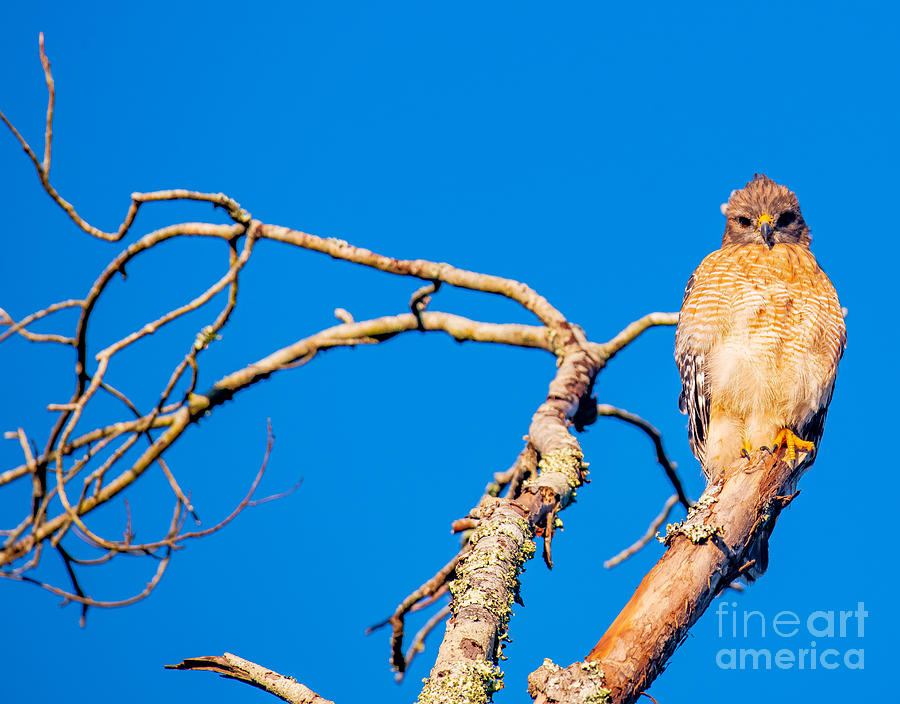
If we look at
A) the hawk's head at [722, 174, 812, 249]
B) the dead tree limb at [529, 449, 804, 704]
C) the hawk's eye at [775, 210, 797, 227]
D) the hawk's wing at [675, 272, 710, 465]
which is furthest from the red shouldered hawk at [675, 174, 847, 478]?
the dead tree limb at [529, 449, 804, 704]

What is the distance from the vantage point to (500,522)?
3199mm

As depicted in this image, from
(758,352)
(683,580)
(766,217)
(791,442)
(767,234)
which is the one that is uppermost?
(766,217)

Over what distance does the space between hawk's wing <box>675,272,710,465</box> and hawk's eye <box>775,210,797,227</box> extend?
74 cm

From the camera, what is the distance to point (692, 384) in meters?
5.17

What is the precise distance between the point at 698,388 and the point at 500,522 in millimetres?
2369

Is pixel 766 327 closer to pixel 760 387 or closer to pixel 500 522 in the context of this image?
pixel 760 387

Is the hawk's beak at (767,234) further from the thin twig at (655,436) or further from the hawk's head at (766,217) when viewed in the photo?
the thin twig at (655,436)

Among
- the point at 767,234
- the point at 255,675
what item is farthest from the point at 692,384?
the point at 255,675

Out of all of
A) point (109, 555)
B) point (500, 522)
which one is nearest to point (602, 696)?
point (500, 522)

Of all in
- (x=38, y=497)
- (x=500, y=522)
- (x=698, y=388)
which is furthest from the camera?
(x=698, y=388)

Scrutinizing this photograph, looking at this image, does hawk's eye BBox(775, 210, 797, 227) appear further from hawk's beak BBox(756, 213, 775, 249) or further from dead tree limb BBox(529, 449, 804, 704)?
dead tree limb BBox(529, 449, 804, 704)

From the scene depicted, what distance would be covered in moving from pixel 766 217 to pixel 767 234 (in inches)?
6.8

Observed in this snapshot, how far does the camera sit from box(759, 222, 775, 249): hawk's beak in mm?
5418

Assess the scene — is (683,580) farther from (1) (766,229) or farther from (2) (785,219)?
(2) (785,219)
